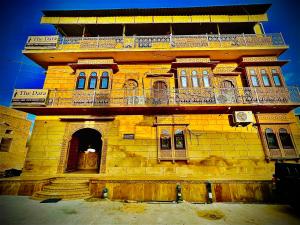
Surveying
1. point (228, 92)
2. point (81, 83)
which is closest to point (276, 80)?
point (228, 92)

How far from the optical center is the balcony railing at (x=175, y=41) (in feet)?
36.3

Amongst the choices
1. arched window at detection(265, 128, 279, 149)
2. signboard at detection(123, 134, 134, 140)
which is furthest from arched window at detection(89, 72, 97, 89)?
arched window at detection(265, 128, 279, 149)

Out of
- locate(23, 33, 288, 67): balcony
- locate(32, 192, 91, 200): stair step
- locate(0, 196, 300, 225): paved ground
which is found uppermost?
locate(23, 33, 288, 67): balcony

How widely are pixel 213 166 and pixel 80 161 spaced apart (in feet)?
32.2

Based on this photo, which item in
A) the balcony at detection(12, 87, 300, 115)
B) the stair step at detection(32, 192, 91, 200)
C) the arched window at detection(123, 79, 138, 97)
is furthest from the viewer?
the arched window at detection(123, 79, 138, 97)

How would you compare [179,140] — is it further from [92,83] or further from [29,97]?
[29,97]

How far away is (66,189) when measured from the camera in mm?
7418

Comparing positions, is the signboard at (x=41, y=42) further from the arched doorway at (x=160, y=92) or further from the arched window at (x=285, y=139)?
the arched window at (x=285, y=139)

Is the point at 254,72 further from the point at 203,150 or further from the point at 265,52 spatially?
the point at 203,150

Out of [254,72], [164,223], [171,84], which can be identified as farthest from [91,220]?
[254,72]

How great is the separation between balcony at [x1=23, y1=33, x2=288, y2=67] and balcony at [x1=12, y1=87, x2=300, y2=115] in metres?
2.82

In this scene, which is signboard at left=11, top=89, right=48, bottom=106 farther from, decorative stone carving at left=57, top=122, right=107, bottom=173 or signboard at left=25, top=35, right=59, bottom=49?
signboard at left=25, top=35, right=59, bottom=49

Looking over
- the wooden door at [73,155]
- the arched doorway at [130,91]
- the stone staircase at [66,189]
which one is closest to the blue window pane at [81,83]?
the arched doorway at [130,91]

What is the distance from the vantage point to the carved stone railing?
1106 centimetres
